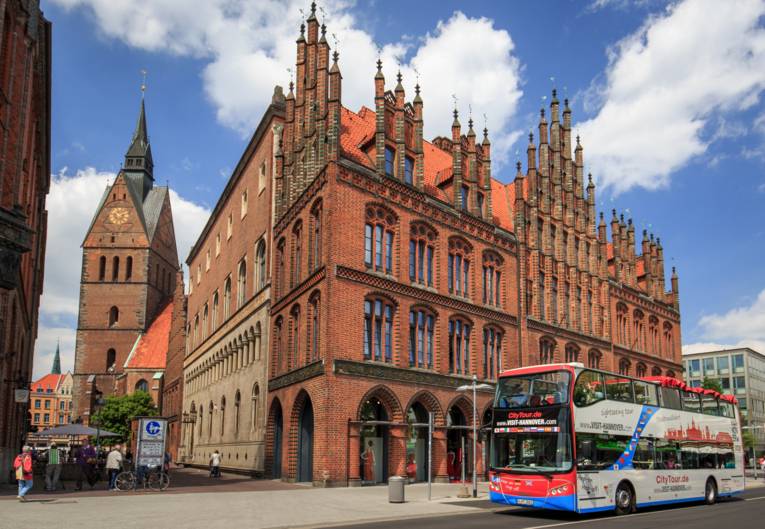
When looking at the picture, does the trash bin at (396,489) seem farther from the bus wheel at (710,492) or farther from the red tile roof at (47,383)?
the red tile roof at (47,383)

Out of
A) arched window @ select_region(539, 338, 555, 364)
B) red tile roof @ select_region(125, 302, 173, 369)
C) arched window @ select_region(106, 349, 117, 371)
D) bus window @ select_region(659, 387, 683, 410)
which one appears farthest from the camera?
arched window @ select_region(106, 349, 117, 371)

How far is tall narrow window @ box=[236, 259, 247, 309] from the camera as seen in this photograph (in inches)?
1691

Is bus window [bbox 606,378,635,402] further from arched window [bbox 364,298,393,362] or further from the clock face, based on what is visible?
the clock face

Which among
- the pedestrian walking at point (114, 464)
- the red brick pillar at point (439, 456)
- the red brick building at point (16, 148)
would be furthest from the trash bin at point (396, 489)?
the red brick building at point (16, 148)

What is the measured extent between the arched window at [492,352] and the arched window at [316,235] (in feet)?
33.3

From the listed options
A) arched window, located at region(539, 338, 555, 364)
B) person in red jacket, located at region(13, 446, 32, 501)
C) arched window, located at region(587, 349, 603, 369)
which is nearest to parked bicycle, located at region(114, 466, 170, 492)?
person in red jacket, located at region(13, 446, 32, 501)

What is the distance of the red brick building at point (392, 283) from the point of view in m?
28.5

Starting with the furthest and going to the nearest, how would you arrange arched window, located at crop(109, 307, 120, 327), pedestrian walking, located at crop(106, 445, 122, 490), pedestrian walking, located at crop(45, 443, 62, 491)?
arched window, located at crop(109, 307, 120, 327) → pedestrian walking, located at crop(106, 445, 122, 490) → pedestrian walking, located at crop(45, 443, 62, 491)

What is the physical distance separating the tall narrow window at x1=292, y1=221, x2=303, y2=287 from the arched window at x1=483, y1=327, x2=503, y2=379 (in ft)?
32.8

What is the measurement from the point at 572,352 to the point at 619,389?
75.6ft

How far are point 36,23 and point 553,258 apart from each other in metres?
29.1

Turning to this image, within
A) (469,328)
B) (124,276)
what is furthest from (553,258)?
(124,276)

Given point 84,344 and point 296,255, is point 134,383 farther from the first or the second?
point 296,255

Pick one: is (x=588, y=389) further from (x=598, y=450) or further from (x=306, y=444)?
(x=306, y=444)
